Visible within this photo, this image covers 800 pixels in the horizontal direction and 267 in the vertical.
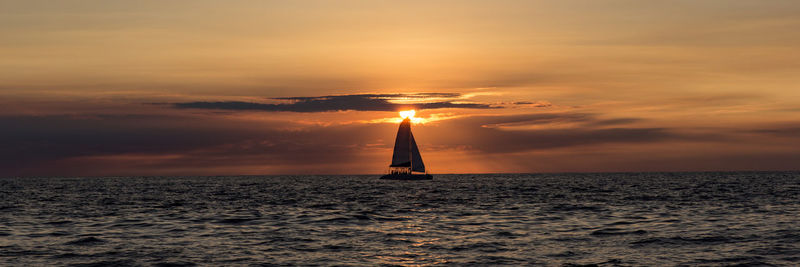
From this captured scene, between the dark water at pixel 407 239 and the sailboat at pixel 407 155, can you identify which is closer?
the dark water at pixel 407 239

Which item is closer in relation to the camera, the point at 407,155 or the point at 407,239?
the point at 407,239

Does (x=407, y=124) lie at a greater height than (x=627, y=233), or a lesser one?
greater

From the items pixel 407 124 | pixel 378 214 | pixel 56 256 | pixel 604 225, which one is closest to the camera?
pixel 56 256

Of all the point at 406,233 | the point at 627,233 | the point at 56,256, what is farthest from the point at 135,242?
the point at 627,233

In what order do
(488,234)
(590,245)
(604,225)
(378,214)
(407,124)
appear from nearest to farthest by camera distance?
(590,245) → (488,234) → (604,225) → (378,214) → (407,124)

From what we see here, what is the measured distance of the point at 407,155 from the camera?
558 feet

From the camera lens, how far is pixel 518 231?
4062 cm

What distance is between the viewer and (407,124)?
16738cm

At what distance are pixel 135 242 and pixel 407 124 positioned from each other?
434ft

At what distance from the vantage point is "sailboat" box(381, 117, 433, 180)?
16812 centimetres

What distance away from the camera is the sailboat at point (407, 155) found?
552 ft

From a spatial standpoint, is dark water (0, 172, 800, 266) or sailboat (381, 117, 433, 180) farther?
sailboat (381, 117, 433, 180)

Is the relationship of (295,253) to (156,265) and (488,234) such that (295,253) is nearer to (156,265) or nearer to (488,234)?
(156,265)

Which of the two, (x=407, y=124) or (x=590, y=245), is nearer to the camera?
(x=590, y=245)
